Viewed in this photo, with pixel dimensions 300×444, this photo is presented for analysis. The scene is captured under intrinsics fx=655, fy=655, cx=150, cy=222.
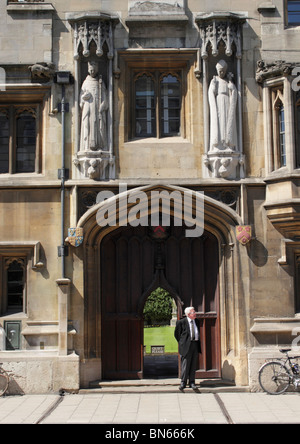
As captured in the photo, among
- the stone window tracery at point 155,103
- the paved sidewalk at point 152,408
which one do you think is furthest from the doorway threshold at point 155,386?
the stone window tracery at point 155,103

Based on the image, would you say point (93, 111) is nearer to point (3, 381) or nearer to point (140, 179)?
point (140, 179)

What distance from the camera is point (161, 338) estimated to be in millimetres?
24109

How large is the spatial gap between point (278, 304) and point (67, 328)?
407 centimetres

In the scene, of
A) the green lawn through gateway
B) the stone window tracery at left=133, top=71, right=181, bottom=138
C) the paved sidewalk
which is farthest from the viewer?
the green lawn through gateway

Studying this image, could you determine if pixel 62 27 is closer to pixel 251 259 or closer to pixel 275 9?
pixel 275 9

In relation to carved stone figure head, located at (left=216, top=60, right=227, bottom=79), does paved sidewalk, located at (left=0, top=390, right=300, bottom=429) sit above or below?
below

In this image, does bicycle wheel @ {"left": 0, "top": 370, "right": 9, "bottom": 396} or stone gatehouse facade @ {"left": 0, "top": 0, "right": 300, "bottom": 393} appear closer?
bicycle wheel @ {"left": 0, "top": 370, "right": 9, "bottom": 396}

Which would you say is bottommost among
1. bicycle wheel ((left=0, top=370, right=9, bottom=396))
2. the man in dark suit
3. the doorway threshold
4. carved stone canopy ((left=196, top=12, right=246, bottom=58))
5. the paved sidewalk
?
the paved sidewalk

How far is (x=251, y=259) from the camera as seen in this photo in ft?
41.7

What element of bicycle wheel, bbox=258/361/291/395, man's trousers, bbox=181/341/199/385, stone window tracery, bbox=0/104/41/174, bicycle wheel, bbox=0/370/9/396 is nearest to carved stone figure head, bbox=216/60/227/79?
stone window tracery, bbox=0/104/41/174

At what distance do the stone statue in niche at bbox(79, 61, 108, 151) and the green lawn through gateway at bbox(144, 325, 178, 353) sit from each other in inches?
350

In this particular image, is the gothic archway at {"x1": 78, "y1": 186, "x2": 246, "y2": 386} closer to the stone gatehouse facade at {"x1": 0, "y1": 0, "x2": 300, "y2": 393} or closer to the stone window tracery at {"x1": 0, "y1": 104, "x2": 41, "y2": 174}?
the stone gatehouse facade at {"x1": 0, "y1": 0, "x2": 300, "y2": 393}

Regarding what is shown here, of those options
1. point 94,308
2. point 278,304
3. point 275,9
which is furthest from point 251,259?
point 275,9

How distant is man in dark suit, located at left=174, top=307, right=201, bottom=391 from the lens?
40.2ft
